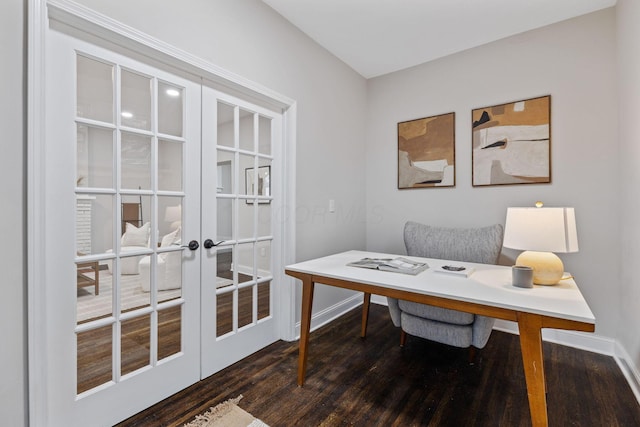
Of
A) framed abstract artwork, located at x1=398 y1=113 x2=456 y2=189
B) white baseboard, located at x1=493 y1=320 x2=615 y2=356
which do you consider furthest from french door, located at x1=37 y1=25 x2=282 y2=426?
white baseboard, located at x1=493 y1=320 x2=615 y2=356

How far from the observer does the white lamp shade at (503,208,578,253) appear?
5.20ft

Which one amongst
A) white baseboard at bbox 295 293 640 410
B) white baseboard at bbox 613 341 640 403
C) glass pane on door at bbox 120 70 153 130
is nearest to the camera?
glass pane on door at bbox 120 70 153 130

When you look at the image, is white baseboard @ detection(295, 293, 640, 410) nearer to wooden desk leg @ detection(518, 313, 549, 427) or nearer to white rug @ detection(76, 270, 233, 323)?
wooden desk leg @ detection(518, 313, 549, 427)

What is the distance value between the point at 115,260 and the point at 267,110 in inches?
58.3

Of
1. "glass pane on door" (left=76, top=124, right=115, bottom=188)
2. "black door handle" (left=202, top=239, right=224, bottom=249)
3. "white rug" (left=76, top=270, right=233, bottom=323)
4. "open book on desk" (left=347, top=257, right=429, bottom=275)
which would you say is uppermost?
"glass pane on door" (left=76, top=124, right=115, bottom=188)

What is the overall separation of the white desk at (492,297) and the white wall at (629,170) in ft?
2.65

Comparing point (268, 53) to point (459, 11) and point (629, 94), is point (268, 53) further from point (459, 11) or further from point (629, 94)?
point (629, 94)

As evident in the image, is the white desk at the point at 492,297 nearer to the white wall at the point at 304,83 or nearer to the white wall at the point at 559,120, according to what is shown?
the white wall at the point at 304,83

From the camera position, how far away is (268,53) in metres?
Result: 2.29

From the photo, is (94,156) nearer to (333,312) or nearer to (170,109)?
(170,109)

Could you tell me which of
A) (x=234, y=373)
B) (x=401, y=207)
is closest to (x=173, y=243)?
(x=234, y=373)

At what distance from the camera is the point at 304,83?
2.63 m

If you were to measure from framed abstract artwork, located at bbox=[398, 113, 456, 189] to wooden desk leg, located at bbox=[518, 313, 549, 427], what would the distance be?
6.35 feet

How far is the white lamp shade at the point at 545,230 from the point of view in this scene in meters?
1.59
